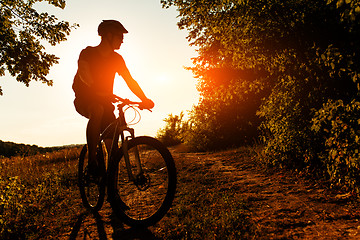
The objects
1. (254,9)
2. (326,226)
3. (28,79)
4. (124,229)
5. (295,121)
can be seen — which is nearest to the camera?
(326,226)

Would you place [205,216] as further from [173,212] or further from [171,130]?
[171,130]

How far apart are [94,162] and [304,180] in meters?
3.76

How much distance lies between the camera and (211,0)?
210 inches

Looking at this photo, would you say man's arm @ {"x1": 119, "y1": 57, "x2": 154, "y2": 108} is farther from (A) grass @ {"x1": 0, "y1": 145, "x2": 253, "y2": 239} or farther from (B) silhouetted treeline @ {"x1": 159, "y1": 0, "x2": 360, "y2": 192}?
(B) silhouetted treeline @ {"x1": 159, "y1": 0, "x2": 360, "y2": 192}

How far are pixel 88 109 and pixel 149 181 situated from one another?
130 centimetres

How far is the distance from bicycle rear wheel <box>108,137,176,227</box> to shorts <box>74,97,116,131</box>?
71cm

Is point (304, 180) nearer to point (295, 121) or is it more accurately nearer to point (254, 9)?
point (295, 121)

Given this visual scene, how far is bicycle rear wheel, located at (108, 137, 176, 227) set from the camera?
2.80m

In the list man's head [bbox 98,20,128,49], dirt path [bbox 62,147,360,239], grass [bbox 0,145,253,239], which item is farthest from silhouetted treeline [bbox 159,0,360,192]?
man's head [bbox 98,20,128,49]

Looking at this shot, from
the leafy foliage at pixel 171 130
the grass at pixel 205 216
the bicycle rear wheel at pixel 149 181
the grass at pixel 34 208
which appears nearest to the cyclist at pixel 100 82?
the bicycle rear wheel at pixel 149 181

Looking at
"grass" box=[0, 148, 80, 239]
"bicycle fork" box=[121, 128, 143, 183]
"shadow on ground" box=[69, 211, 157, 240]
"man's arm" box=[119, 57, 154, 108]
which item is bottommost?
"shadow on ground" box=[69, 211, 157, 240]

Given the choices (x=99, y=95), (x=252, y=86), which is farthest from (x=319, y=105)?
(x=99, y=95)

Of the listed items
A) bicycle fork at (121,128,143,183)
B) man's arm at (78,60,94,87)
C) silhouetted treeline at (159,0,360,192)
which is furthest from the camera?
silhouetted treeline at (159,0,360,192)

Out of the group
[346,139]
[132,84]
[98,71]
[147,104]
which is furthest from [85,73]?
[346,139]
